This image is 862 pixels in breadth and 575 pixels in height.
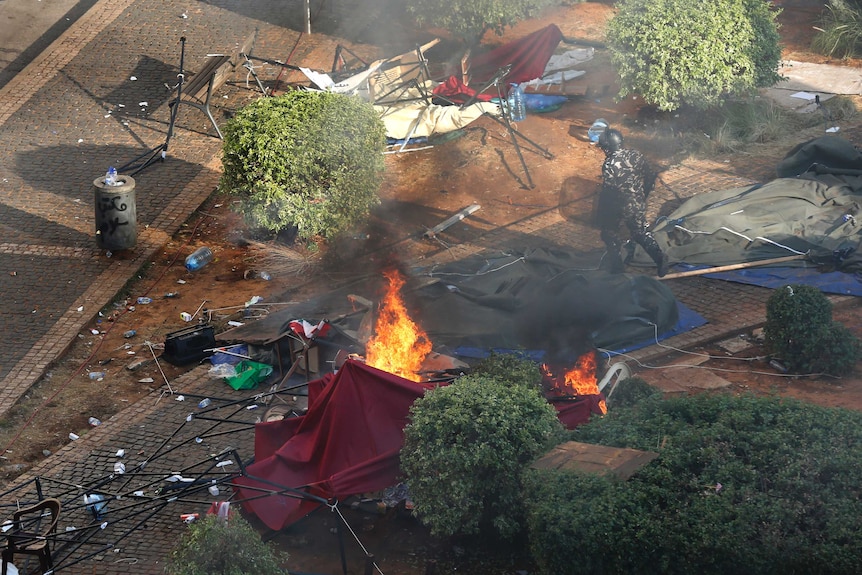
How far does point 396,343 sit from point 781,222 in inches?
195

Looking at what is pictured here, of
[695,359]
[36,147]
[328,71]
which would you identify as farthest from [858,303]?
[36,147]

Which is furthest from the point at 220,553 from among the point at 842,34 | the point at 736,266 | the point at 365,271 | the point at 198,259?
the point at 842,34

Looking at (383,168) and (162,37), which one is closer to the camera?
(383,168)

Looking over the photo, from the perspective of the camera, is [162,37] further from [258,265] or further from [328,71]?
[258,265]

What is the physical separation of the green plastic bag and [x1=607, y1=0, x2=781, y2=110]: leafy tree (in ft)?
23.5

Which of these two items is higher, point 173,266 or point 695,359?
point 695,359

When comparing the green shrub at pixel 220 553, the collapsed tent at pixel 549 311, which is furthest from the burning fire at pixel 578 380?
the green shrub at pixel 220 553

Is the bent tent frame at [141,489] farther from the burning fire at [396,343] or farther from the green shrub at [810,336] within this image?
the green shrub at [810,336]

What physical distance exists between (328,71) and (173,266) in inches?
210

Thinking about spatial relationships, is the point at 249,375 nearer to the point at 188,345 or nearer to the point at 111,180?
the point at 188,345

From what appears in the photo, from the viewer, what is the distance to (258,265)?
11.8m

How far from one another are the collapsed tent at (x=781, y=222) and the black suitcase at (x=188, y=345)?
485 cm

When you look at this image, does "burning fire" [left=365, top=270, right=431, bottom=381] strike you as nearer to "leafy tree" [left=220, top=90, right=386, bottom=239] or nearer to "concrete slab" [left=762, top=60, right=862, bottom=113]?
"leafy tree" [left=220, top=90, right=386, bottom=239]

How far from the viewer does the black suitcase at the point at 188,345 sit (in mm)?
10008
